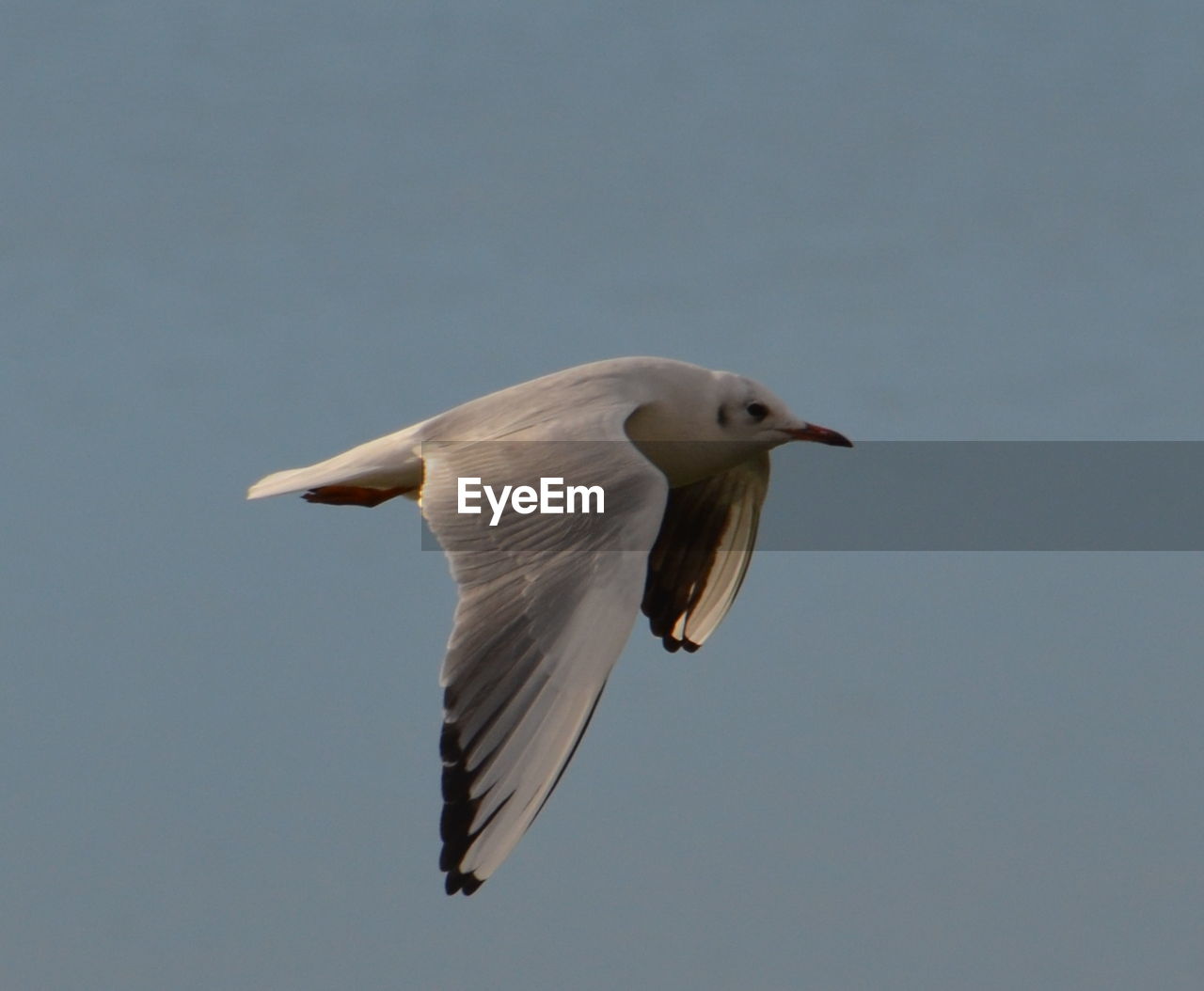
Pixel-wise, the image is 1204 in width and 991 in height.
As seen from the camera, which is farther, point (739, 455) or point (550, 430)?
point (739, 455)

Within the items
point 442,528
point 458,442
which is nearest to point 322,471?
point 458,442

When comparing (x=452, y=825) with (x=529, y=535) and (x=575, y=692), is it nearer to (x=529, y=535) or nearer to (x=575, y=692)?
A: (x=575, y=692)

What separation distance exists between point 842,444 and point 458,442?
1935mm

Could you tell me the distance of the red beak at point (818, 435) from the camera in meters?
8.58

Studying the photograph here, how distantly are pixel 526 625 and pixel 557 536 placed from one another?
456 millimetres

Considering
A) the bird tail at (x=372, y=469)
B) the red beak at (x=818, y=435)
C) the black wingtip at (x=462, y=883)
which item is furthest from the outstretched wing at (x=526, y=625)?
the red beak at (x=818, y=435)

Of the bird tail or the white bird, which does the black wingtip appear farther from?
the bird tail

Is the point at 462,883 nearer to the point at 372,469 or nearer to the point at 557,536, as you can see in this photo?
the point at 557,536

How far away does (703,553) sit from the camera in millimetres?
9094

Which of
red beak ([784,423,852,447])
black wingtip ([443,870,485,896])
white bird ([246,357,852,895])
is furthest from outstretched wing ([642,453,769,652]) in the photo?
black wingtip ([443,870,485,896])

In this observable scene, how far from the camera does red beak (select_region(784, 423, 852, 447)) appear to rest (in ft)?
28.1

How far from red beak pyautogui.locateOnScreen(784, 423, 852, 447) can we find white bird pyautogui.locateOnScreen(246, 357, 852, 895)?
0.01m

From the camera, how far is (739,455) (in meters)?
8.51

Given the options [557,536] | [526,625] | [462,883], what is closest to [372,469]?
[557,536]
